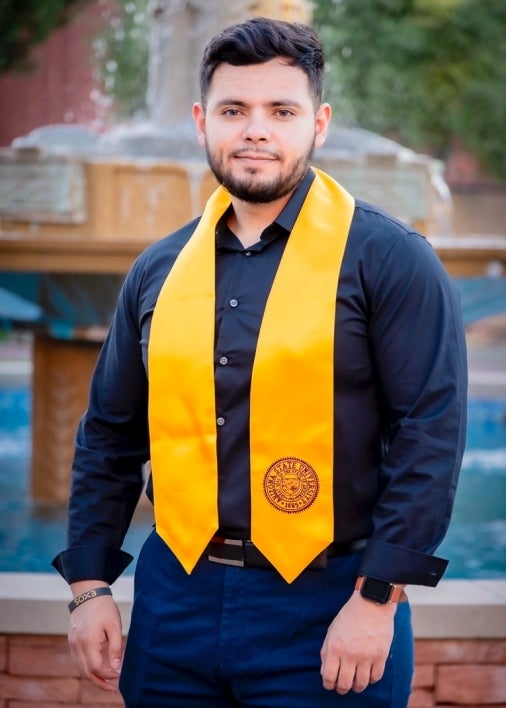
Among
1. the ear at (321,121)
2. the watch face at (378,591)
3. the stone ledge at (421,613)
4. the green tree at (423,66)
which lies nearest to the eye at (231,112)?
the ear at (321,121)

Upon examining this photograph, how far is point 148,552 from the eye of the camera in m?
2.50

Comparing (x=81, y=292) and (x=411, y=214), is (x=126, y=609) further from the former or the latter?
(x=411, y=214)

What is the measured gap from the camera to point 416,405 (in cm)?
224

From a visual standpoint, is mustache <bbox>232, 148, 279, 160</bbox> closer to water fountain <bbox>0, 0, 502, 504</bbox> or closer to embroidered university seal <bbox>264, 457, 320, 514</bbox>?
embroidered university seal <bbox>264, 457, 320, 514</bbox>

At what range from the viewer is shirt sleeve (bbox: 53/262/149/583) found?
2564 millimetres

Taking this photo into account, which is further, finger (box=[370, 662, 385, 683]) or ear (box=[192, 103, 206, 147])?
ear (box=[192, 103, 206, 147])

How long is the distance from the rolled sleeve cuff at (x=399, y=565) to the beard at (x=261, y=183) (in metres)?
0.70

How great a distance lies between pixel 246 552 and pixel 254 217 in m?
0.66

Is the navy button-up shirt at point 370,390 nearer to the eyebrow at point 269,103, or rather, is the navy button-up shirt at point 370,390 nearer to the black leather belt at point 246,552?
the black leather belt at point 246,552

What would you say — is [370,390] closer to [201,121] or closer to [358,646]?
[358,646]

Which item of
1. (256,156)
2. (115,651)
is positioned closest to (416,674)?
(115,651)

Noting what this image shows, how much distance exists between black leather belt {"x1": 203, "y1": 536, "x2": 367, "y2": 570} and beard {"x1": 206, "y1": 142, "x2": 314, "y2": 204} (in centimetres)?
66

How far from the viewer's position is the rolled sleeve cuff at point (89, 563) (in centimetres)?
254

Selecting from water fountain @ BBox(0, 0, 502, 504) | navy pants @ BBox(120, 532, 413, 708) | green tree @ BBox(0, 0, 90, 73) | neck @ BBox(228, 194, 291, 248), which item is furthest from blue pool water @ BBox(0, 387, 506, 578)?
green tree @ BBox(0, 0, 90, 73)
